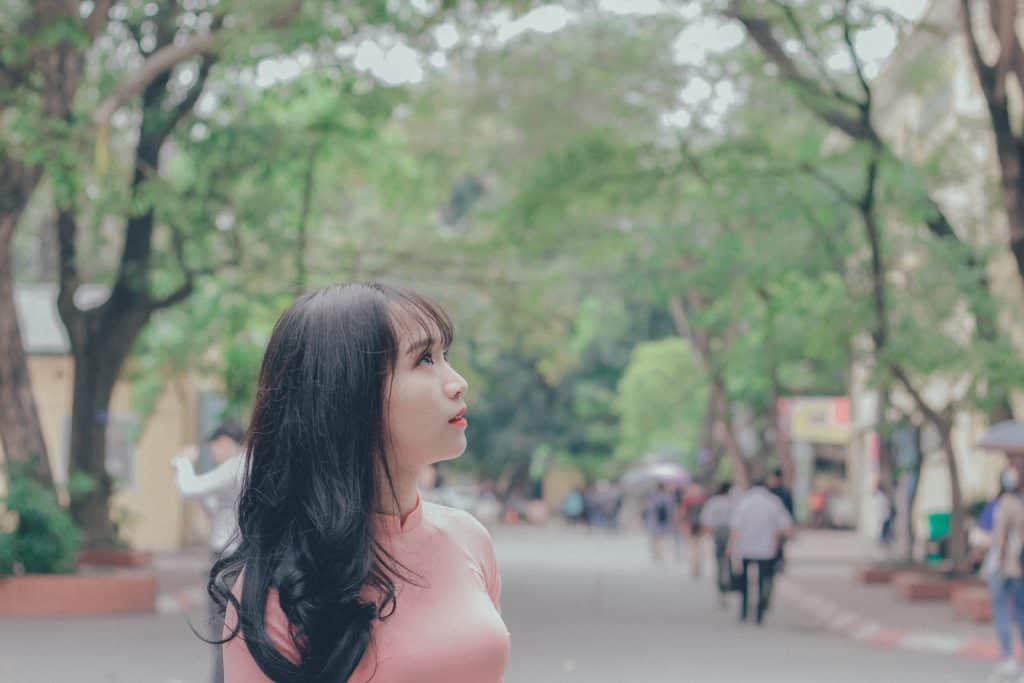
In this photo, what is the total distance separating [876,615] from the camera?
22.0m

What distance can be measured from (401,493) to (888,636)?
55.3 ft

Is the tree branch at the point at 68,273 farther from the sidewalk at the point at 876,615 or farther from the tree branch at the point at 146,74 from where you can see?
the sidewalk at the point at 876,615

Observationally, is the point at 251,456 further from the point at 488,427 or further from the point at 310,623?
the point at 488,427

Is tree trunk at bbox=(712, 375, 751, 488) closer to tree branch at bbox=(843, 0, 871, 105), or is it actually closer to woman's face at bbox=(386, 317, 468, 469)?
tree branch at bbox=(843, 0, 871, 105)

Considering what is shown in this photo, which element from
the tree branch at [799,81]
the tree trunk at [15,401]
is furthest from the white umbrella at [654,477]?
the tree trunk at [15,401]

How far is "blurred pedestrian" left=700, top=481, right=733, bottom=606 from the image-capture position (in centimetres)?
2314

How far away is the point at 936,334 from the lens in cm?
2358

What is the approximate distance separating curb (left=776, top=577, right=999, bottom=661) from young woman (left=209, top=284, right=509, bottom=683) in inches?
569

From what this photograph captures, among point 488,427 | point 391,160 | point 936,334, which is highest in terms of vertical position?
point 391,160

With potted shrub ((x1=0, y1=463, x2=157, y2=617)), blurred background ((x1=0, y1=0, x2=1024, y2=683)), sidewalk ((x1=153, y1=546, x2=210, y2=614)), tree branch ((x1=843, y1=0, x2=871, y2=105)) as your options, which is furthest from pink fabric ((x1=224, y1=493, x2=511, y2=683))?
potted shrub ((x1=0, y1=463, x2=157, y2=617))

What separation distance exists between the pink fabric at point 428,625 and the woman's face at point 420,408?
109 millimetres

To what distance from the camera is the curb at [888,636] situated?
56.3 feet

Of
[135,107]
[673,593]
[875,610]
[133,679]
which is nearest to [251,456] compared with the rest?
[133,679]

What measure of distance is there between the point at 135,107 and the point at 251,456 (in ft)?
74.0
